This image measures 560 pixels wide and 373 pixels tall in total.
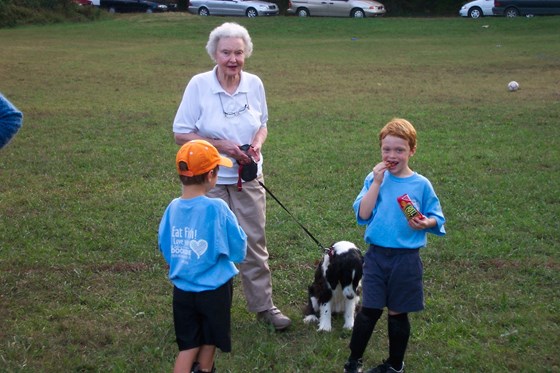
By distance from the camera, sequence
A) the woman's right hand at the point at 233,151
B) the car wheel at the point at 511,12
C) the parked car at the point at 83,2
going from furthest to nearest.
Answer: the parked car at the point at 83,2, the car wheel at the point at 511,12, the woman's right hand at the point at 233,151

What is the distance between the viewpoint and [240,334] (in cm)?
519

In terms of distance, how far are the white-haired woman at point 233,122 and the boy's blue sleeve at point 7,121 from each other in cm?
106

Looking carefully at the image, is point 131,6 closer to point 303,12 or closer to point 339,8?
point 303,12

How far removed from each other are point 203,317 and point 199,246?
40cm

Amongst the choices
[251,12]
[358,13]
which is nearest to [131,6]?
[251,12]

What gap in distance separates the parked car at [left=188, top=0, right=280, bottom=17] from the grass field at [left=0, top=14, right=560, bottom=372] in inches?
724

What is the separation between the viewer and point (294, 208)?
809cm

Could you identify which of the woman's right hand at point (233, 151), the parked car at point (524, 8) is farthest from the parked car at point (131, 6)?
the woman's right hand at point (233, 151)

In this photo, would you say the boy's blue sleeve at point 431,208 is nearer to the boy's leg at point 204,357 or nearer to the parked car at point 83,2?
the boy's leg at point 204,357

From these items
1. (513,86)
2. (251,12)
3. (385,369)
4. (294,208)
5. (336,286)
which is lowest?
(251,12)

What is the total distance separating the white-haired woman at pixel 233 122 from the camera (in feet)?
16.6

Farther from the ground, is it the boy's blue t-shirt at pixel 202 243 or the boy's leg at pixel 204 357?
the boy's blue t-shirt at pixel 202 243

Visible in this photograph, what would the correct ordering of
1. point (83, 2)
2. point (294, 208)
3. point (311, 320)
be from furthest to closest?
point (83, 2) < point (294, 208) < point (311, 320)

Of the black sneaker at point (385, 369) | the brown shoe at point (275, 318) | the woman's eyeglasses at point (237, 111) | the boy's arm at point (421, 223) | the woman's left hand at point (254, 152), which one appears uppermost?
the woman's eyeglasses at point (237, 111)
